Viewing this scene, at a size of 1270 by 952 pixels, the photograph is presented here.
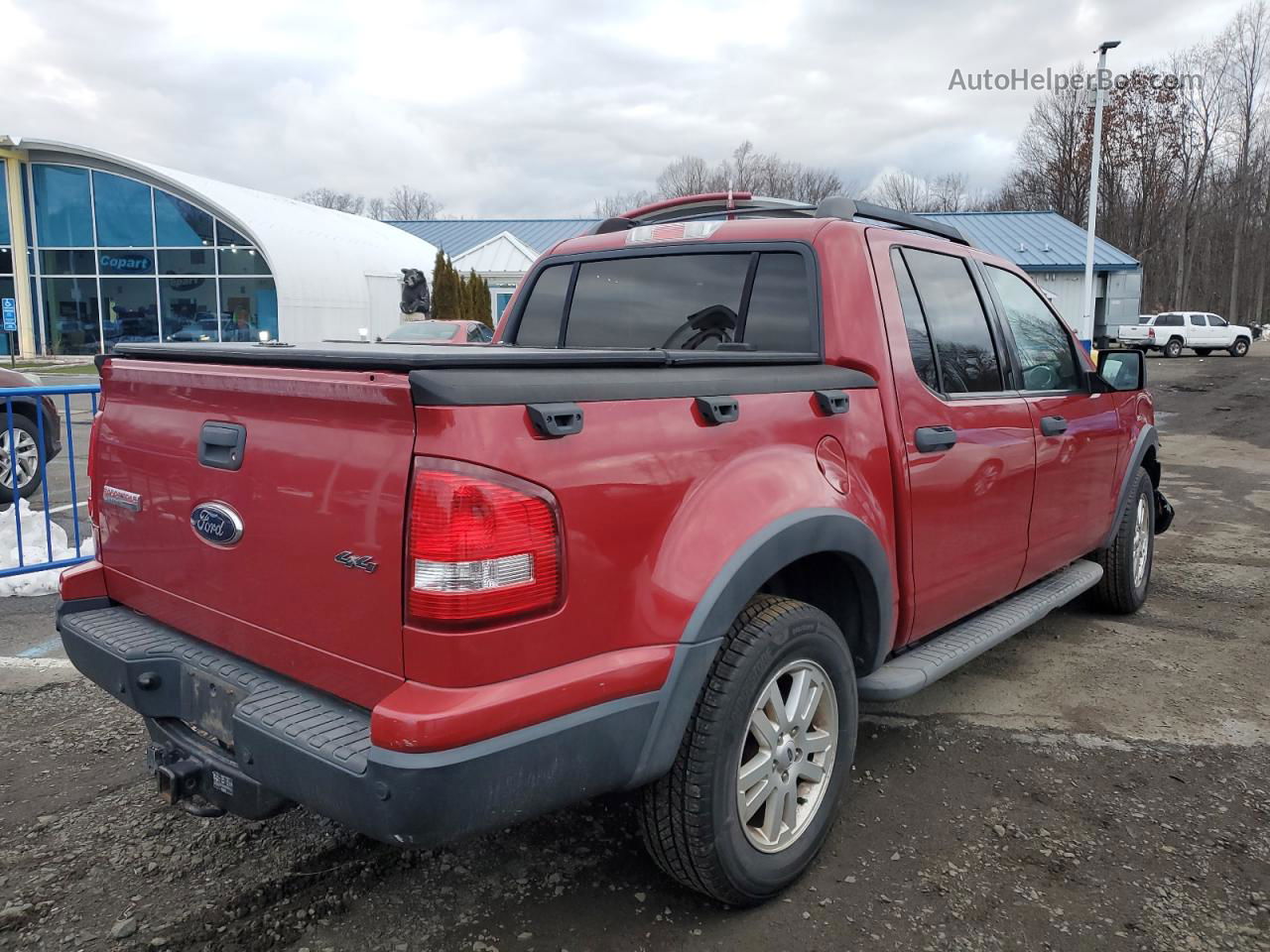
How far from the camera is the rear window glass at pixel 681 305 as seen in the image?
10.8 feet

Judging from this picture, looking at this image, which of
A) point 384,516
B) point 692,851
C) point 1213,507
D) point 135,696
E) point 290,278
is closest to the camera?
point 384,516

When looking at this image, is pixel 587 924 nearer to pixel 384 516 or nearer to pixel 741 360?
pixel 384 516

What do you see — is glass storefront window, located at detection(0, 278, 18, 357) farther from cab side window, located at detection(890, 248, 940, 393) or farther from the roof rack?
cab side window, located at detection(890, 248, 940, 393)

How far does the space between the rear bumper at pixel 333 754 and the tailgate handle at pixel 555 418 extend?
63 cm

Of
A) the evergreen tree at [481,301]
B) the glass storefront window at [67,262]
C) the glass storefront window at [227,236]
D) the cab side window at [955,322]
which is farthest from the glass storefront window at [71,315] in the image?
the cab side window at [955,322]

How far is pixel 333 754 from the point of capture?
2.02 metres

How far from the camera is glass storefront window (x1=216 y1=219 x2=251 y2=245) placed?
29281mm

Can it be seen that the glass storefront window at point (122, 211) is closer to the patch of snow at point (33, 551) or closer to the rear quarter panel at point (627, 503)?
the patch of snow at point (33, 551)

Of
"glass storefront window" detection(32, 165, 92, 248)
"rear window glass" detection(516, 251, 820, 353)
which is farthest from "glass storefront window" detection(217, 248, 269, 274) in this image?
"rear window glass" detection(516, 251, 820, 353)

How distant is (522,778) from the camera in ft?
6.64

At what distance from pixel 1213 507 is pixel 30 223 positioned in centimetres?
3415

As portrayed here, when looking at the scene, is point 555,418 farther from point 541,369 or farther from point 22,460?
point 22,460

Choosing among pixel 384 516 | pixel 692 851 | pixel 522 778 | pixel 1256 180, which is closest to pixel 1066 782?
pixel 692 851

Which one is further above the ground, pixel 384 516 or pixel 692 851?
pixel 384 516
